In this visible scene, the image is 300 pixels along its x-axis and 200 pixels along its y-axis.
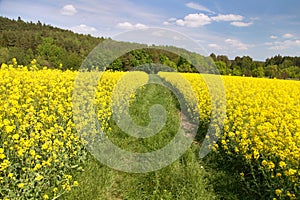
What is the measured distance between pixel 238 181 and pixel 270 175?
77cm

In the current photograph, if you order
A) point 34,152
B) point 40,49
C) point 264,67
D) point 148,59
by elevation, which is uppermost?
point 40,49

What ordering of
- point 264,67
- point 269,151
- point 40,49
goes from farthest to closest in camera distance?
1. point 40,49
2. point 264,67
3. point 269,151

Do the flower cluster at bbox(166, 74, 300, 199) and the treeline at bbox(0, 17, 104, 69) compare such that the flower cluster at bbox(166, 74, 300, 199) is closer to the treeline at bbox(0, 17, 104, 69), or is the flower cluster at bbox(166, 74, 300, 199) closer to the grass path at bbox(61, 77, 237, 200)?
the grass path at bbox(61, 77, 237, 200)

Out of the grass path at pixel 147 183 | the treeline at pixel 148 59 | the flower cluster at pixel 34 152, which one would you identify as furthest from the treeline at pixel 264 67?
the flower cluster at pixel 34 152

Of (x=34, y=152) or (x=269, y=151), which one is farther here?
(x=269, y=151)

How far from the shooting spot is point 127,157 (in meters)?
5.67

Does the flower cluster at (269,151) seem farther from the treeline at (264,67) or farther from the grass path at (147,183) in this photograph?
the treeline at (264,67)

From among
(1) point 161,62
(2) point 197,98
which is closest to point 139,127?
(2) point 197,98

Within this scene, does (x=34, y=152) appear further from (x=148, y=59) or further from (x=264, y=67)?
(x=264, y=67)

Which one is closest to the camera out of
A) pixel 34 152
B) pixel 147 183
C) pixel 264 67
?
pixel 34 152

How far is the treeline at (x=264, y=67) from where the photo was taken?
3572cm

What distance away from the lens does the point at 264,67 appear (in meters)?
42.9

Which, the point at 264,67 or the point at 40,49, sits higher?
the point at 40,49

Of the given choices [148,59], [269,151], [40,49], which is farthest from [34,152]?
[40,49]
